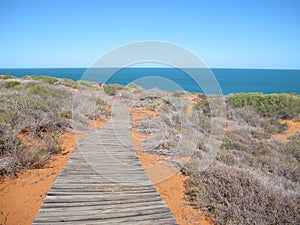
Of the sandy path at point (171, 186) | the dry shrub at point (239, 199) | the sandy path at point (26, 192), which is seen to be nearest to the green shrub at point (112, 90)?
the sandy path at point (171, 186)

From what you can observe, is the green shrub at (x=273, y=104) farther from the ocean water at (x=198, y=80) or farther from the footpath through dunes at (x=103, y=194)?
the footpath through dunes at (x=103, y=194)

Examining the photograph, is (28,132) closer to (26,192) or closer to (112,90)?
→ (26,192)

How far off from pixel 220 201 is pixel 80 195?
105 inches

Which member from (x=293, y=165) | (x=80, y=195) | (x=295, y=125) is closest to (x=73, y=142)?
(x=80, y=195)

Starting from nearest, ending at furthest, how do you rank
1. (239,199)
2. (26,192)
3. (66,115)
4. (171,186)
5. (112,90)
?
(239,199) < (26,192) < (171,186) < (66,115) < (112,90)

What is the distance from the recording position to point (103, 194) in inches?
150

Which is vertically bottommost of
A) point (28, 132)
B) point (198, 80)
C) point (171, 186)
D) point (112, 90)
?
point (171, 186)

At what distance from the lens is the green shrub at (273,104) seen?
1327 centimetres

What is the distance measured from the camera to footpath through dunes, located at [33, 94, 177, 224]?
3188mm

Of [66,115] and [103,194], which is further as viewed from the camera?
[66,115]

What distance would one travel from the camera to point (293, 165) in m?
6.10

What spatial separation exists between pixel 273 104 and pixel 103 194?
558 inches

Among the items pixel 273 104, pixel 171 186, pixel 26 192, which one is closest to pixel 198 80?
pixel 171 186

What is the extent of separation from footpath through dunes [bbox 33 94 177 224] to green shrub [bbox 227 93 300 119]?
38.1ft
